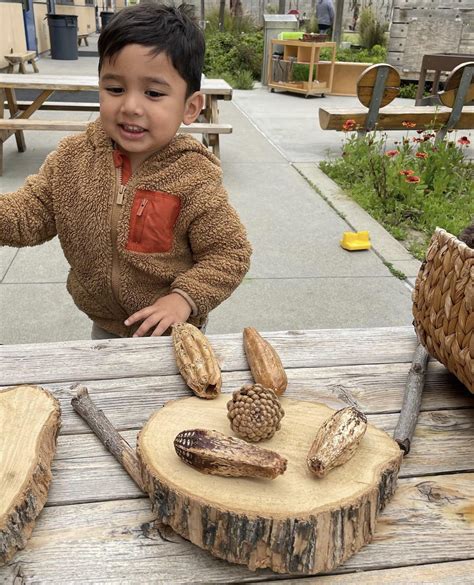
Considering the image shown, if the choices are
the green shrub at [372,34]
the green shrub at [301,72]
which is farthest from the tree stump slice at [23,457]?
the green shrub at [372,34]

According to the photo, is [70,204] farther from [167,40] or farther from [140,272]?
[167,40]

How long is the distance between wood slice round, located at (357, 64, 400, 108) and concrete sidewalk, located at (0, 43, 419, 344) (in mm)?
868

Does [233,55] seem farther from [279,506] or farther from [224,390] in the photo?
[279,506]

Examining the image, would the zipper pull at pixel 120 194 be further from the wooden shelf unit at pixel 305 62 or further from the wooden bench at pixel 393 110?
the wooden shelf unit at pixel 305 62

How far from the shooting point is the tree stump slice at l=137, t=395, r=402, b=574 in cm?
89

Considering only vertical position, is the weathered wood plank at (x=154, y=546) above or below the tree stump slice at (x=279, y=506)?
below

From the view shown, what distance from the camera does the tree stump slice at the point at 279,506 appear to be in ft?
2.93

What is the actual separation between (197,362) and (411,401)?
497mm

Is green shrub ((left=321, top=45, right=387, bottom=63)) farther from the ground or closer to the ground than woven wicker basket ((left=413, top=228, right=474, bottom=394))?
closer to the ground

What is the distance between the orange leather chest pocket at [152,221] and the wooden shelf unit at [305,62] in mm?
9271

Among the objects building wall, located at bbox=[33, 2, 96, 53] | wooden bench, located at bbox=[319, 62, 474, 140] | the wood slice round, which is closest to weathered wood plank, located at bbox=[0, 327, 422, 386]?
wooden bench, located at bbox=[319, 62, 474, 140]

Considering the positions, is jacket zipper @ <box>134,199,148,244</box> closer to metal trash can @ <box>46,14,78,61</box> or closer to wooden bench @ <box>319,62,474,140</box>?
wooden bench @ <box>319,62,474,140</box>

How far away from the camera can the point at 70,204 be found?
5.85 feet

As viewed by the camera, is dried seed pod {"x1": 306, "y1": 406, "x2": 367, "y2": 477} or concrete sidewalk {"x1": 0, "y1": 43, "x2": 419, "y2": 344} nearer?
dried seed pod {"x1": 306, "y1": 406, "x2": 367, "y2": 477}
